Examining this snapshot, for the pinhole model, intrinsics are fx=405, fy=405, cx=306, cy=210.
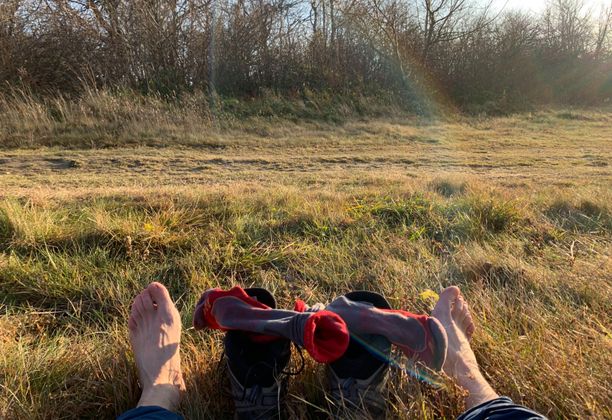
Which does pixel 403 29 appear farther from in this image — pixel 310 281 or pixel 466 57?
pixel 310 281

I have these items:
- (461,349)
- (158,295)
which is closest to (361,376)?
(461,349)

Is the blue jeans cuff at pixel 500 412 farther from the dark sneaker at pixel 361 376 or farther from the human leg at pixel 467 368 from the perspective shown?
the dark sneaker at pixel 361 376

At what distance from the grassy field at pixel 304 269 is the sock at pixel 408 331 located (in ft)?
0.28

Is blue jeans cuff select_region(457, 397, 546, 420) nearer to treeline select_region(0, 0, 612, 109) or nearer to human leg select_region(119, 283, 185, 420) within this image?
human leg select_region(119, 283, 185, 420)

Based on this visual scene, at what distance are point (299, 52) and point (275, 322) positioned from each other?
1289 centimetres

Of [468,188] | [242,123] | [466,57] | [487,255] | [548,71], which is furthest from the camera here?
[548,71]

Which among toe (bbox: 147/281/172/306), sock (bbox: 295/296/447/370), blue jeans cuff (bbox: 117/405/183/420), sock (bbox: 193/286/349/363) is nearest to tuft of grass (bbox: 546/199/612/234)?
sock (bbox: 295/296/447/370)

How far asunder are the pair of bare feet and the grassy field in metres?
0.05

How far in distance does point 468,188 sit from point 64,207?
3.23 meters

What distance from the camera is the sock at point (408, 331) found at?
120cm

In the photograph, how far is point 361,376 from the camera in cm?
117

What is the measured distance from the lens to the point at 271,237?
246 centimetres

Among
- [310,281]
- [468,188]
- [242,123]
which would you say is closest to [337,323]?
[310,281]

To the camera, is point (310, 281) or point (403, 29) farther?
point (403, 29)
